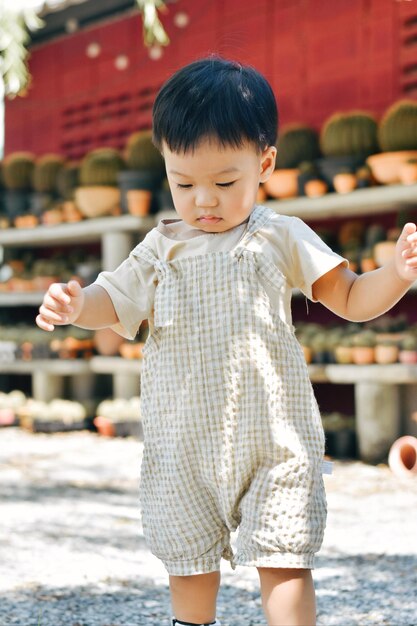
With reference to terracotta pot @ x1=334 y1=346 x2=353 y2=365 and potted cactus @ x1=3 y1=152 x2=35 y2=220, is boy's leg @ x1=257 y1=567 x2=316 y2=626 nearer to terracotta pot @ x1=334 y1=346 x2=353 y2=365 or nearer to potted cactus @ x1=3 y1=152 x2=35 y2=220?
terracotta pot @ x1=334 y1=346 x2=353 y2=365

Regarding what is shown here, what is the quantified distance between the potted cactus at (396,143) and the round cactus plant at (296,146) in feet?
2.23

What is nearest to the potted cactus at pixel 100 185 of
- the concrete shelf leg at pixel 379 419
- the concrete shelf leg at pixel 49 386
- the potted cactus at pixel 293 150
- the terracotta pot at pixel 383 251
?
the concrete shelf leg at pixel 49 386

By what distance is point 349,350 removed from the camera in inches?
250

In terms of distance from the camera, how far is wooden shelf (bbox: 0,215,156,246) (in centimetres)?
778

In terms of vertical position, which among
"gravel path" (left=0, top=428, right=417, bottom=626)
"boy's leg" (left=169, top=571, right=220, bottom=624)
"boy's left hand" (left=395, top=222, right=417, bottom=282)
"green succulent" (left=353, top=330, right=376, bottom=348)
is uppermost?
"boy's left hand" (left=395, top=222, right=417, bottom=282)

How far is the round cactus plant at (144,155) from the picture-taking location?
795 cm

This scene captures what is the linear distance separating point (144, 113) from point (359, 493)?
4.61 m

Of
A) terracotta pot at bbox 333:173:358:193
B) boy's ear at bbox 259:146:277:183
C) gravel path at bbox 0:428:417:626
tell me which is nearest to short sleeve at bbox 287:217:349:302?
boy's ear at bbox 259:146:277:183

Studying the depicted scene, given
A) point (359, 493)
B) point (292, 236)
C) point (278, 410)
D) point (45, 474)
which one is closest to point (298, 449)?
point (278, 410)

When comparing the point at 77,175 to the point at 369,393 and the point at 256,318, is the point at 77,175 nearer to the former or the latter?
the point at 369,393

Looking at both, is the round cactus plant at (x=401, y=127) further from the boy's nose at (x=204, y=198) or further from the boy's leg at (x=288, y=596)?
the boy's leg at (x=288, y=596)

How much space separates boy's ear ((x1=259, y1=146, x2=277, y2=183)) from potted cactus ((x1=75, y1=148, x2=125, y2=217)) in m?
6.07

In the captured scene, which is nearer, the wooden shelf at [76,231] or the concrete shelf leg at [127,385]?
the wooden shelf at [76,231]

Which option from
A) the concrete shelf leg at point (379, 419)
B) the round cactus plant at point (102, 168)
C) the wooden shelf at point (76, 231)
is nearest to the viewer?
the concrete shelf leg at point (379, 419)
